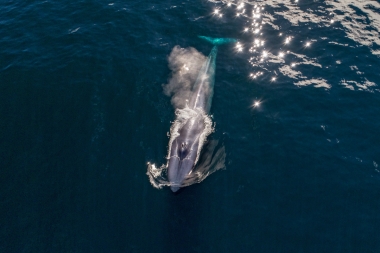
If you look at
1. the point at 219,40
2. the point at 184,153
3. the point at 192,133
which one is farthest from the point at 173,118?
the point at 219,40

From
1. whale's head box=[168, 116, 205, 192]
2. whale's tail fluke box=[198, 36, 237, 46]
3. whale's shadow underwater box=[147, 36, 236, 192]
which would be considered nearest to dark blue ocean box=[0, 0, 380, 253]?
whale's tail fluke box=[198, 36, 237, 46]

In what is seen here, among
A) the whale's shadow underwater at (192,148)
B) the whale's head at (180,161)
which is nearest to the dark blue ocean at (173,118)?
the whale's shadow underwater at (192,148)

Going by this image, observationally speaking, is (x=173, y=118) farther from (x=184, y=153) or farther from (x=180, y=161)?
(x=180, y=161)

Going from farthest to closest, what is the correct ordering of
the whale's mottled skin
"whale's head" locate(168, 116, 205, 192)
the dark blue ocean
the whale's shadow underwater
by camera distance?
the whale's mottled skin, the whale's shadow underwater, "whale's head" locate(168, 116, 205, 192), the dark blue ocean

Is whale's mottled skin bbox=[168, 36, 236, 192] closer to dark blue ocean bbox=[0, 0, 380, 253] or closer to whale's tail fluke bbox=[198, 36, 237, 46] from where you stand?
dark blue ocean bbox=[0, 0, 380, 253]

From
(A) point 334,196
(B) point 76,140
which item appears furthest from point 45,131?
(A) point 334,196

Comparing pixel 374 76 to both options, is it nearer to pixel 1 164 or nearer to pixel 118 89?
pixel 118 89
